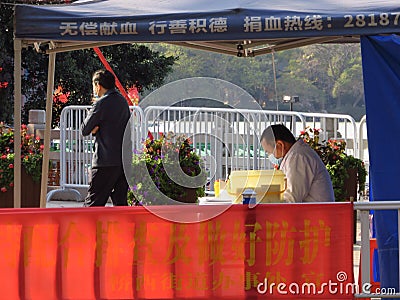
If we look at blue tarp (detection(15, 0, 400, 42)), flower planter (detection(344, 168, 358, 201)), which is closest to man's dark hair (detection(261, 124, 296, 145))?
blue tarp (detection(15, 0, 400, 42))

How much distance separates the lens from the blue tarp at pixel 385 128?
20.9ft

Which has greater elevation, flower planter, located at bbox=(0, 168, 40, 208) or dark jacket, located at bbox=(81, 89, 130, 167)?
dark jacket, located at bbox=(81, 89, 130, 167)

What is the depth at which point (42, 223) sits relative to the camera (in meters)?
6.07

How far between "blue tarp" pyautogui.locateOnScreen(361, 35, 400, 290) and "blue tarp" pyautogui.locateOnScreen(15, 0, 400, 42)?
1.41 ft

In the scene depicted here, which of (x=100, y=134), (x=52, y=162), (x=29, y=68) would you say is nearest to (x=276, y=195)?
(x=100, y=134)

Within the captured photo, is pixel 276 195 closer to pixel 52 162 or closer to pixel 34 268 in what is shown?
pixel 34 268

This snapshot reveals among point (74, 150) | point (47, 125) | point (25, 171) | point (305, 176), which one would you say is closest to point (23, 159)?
point (25, 171)

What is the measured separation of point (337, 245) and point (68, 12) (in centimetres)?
238

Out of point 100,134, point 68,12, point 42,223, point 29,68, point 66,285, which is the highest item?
point 29,68

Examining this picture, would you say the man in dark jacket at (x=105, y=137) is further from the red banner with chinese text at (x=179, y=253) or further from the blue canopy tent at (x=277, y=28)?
the red banner with chinese text at (x=179, y=253)

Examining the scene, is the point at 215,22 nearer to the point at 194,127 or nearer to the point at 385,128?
the point at 385,128

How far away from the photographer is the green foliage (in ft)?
38.6

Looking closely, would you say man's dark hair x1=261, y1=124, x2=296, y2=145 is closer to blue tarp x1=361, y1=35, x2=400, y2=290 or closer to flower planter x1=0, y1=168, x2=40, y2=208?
blue tarp x1=361, y1=35, x2=400, y2=290

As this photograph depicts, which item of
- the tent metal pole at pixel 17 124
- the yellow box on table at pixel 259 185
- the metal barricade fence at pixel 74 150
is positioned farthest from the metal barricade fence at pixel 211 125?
the tent metal pole at pixel 17 124
